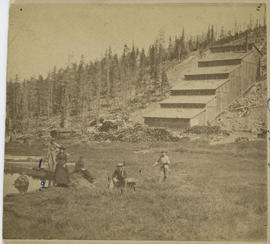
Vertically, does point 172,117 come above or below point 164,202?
above

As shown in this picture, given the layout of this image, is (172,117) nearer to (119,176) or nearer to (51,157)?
(119,176)

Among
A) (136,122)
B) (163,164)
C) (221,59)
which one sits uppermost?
(221,59)

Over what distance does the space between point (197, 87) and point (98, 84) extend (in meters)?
1.49

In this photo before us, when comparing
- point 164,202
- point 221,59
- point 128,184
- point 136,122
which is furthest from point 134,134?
point 221,59

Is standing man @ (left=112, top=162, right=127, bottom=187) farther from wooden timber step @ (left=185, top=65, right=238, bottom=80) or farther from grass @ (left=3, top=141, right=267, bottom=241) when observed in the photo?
wooden timber step @ (left=185, top=65, right=238, bottom=80)

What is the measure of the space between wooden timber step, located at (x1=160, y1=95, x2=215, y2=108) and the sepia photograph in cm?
2

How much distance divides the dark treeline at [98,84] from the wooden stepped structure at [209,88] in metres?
0.25

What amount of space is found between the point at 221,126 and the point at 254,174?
2.68 ft

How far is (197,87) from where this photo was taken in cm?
439

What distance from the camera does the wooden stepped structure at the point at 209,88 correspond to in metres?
4.32

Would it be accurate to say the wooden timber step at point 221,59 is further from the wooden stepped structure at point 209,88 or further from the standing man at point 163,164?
the standing man at point 163,164

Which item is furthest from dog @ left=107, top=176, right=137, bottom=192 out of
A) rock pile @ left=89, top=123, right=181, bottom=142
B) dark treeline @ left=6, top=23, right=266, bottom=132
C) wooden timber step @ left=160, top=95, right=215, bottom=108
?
wooden timber step @ left=160, top=95, right=215, bottom=108

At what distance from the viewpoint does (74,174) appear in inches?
170

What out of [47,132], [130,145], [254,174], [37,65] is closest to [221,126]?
[254,174]
